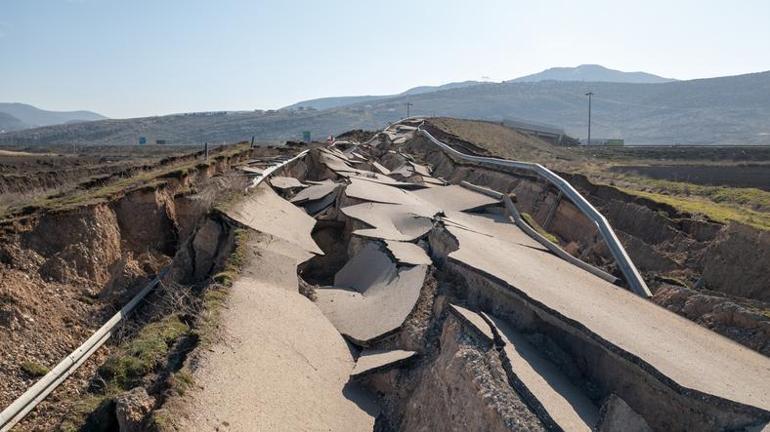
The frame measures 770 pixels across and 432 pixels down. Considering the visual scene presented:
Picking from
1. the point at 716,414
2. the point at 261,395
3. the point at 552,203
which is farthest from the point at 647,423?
the point at 552,203

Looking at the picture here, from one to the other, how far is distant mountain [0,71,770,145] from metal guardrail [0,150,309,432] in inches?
4016

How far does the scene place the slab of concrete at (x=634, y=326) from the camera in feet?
14.8

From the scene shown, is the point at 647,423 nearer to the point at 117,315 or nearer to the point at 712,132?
the point at 117,315

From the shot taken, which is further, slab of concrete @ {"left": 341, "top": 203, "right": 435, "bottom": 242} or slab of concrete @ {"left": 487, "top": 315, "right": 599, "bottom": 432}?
slab of concrete @ {"left": 341, "top": 203, "right": 435, "bottom": 242}

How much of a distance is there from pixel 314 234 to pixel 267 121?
13802cm

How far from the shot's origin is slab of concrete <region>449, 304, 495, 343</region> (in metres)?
5.21

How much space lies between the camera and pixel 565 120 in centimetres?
18000

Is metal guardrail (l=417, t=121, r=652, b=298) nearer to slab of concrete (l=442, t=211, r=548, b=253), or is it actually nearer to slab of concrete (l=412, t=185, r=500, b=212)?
slab of concrete (l=442, t=211, r=548, b=253)

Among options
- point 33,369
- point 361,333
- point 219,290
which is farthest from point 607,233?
point 33,369

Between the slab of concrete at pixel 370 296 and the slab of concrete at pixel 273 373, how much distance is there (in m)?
0.28

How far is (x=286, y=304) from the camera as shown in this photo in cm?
647

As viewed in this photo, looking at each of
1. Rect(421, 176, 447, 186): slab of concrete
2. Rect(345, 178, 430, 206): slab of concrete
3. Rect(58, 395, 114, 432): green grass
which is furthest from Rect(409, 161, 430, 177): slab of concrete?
Rect(58, 395, 114, 432): green grass

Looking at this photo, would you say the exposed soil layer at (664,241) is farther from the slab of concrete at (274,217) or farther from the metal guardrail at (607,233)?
the slab of concrete at (274,217)

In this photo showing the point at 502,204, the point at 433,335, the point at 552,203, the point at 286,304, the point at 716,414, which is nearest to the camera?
the point at 716,414
